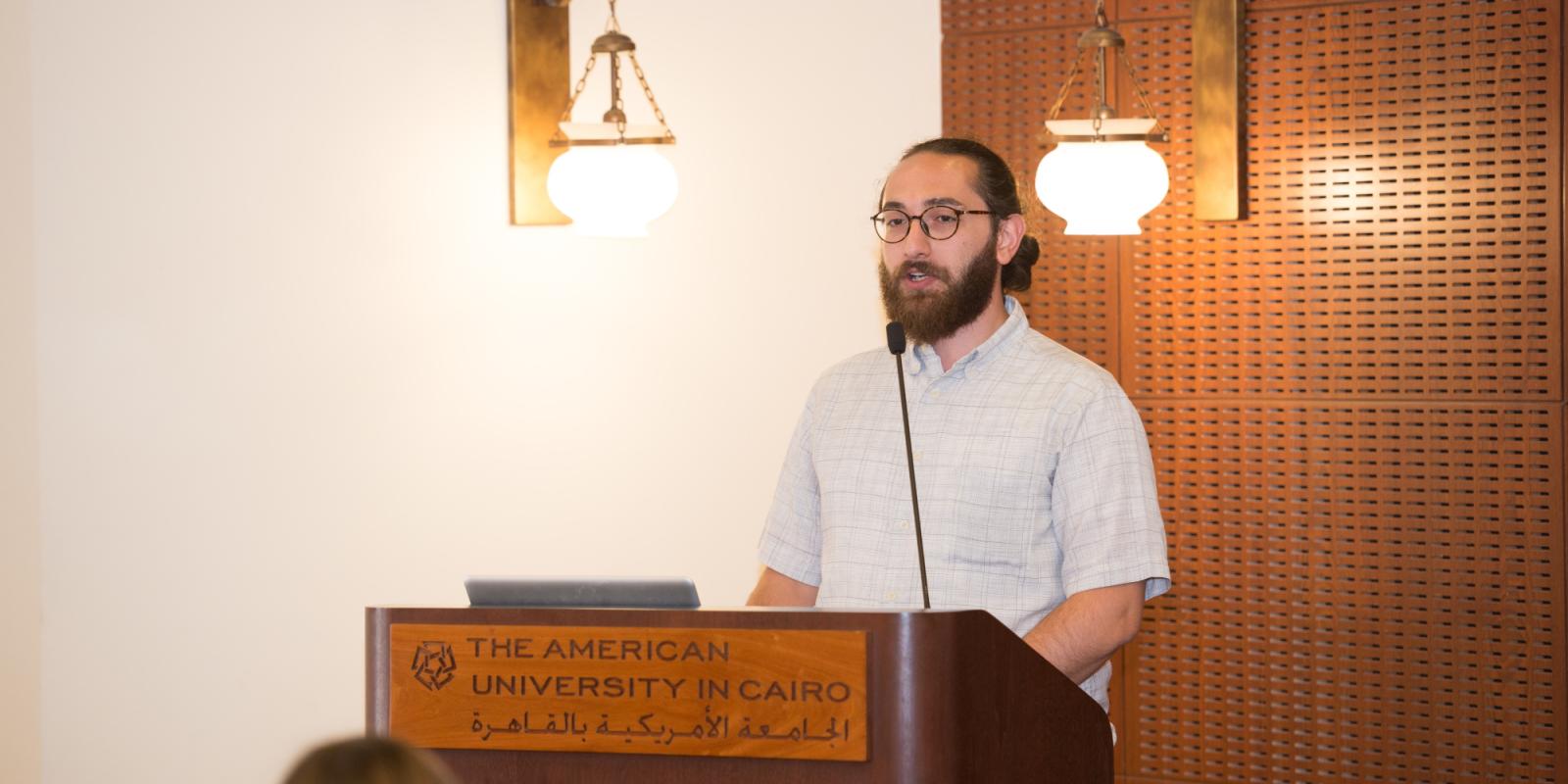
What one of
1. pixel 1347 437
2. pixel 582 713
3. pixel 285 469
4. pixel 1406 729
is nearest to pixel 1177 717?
pixel 1406 729

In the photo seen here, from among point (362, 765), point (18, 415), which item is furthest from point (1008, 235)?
point (18, 415)

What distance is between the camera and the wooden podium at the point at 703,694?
171 centimetres

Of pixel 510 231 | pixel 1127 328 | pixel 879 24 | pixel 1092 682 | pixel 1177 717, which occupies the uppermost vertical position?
pixel 879 24

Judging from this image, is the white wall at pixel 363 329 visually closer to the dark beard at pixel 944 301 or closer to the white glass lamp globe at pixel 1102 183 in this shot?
the white glass lamp globe at pixel 1102 183

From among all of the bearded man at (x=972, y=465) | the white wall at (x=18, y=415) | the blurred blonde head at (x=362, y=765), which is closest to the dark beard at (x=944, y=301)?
the bearded man at (x=972, y=465)

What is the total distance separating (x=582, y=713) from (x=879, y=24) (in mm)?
2839

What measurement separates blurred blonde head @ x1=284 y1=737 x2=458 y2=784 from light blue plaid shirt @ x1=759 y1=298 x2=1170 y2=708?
1464mm

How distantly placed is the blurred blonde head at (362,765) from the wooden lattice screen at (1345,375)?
10.9ft

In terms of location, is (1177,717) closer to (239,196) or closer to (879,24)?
(879,24)

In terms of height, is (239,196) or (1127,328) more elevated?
(239,196)

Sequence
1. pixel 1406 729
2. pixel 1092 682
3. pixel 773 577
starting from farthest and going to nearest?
1. pixel 1406 729
2. pixel 773 577
3. pixel 1092 682

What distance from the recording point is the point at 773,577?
8.82 ft

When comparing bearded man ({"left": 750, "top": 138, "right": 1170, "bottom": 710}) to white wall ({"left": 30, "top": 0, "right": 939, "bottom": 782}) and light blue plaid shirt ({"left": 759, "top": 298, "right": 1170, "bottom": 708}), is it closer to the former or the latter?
light blue plaid shirt ({"left": 759, "top": 298, "right": 1170, "bottom": 708})

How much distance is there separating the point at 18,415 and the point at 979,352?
2518 millimetres
